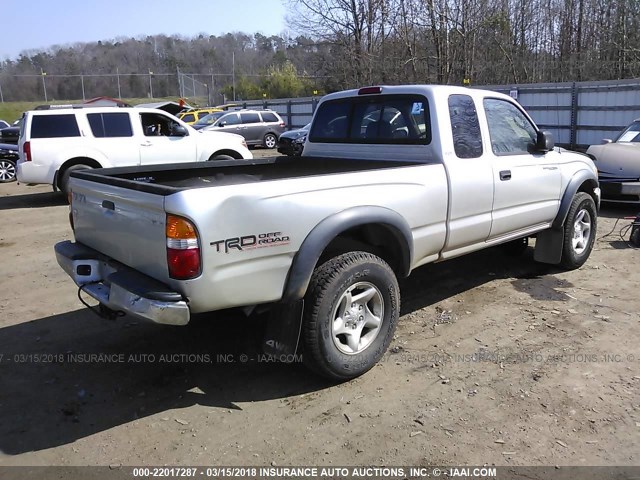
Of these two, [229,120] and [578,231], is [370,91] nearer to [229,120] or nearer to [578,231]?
[578,231]

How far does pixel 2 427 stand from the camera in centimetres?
337

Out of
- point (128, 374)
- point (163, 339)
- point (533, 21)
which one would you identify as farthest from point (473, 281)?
point (533, 21)

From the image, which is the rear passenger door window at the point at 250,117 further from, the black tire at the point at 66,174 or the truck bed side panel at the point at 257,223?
the truck bed side panel at the point at 257,223

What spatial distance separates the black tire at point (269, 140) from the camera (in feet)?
81.8

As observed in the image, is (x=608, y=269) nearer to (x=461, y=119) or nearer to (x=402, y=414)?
(x=461, y=119)

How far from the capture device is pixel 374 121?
507 cm

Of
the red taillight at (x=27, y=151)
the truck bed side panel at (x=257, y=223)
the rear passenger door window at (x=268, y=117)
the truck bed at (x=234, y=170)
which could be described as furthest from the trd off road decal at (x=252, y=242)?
the rear passenger door window at (x=268, y=117)

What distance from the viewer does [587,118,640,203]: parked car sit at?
29.0ft

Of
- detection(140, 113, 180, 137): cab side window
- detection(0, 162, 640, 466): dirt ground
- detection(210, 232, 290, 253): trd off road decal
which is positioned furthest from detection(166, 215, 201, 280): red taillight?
detection(140, 113, 180, 137): cab side window

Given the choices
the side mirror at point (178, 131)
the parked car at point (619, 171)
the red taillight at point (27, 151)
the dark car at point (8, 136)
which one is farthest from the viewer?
the dark car at point (8, 136)

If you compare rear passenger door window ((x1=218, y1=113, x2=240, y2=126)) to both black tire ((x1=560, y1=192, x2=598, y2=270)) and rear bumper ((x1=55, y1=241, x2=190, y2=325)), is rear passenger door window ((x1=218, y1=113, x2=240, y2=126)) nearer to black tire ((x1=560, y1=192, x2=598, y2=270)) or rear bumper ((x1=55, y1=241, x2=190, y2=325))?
black tire ((x1=560, y1=192, x2=598, y2=270))

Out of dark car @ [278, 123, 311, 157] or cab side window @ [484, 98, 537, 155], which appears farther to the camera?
dark car @ [278, 123, 311, 157]

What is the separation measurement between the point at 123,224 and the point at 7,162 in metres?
14.6

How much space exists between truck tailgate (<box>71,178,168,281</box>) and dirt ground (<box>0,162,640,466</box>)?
78 cm
